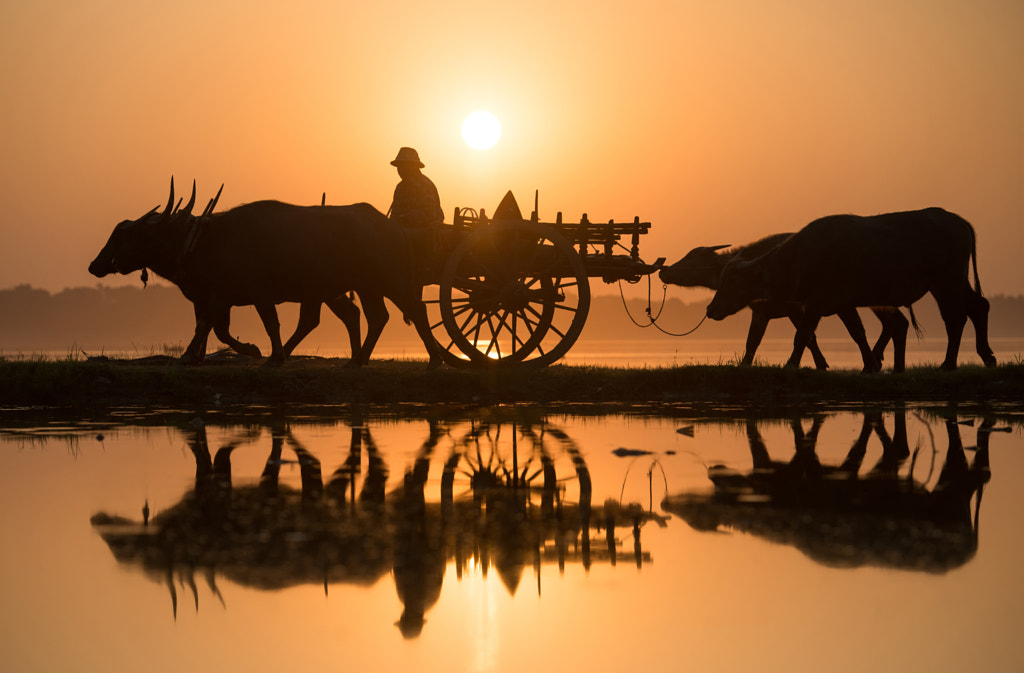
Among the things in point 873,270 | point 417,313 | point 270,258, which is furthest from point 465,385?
point 873,270

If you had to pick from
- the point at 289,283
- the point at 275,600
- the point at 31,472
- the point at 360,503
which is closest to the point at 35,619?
the point at 275,600

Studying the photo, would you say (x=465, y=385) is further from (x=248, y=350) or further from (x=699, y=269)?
(x=699, y=269)

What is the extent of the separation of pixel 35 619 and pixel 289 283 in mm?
10975

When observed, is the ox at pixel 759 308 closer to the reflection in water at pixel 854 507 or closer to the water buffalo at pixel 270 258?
the water buffalo at pixel 270 258

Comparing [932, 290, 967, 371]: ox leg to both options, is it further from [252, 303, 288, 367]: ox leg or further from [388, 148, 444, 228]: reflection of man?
[252, 303, 288, 367]: ox leg

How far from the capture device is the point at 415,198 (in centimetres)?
1547

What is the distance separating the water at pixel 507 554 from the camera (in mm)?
3914

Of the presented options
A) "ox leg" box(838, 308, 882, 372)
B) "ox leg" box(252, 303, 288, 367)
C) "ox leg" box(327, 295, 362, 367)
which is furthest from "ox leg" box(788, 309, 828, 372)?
"ox leg" box(252, 303, 288, 367)

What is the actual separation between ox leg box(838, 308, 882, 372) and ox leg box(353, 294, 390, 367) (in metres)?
6.91

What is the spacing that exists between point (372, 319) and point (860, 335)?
24.6 feet

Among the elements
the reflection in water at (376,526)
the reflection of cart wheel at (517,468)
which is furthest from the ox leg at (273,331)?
the reflection in water at (376,526)

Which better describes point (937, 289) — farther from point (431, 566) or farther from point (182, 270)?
Result: point (431, 566)

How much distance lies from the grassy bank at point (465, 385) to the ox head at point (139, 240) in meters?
1.83

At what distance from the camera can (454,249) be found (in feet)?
49.3
